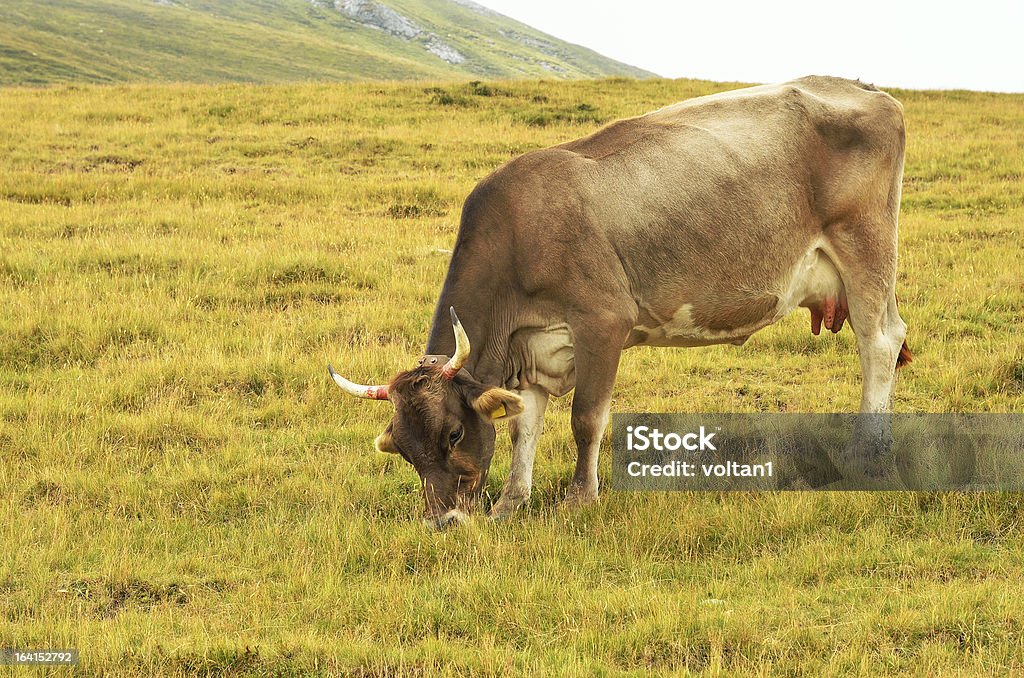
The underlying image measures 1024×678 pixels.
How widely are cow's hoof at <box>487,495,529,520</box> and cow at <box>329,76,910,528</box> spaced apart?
19 mm

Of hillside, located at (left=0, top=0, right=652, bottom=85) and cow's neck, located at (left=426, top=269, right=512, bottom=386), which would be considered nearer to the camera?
cow's neck, located at (left=426, top=269, right=512, bottom=386)

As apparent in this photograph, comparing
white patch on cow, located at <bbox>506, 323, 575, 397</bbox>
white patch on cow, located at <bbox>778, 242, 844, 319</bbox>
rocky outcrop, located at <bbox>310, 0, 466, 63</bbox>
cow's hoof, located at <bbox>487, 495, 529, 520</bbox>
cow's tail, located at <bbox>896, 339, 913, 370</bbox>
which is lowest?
cow's hoof, located at <bbox>487, 495, 529, 520</bbox>

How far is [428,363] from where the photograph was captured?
6.87m

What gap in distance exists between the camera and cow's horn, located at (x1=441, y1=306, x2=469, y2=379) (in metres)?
6.48

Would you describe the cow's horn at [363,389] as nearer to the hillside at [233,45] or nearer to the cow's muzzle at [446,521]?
the cow's muzzle at [446,521]

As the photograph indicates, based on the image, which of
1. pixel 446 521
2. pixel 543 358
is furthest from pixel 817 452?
pixel 446 521

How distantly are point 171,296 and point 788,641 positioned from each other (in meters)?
9.61

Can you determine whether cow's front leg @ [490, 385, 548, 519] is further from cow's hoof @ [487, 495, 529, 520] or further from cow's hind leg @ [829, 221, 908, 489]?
cow's hind leg @ [829, 221, 908, 489]

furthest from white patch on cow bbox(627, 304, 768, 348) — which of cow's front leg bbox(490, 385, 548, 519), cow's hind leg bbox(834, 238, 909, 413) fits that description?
cow's front leg bbox(490, 385, 548, 519)

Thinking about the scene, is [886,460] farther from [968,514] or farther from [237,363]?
[237,363]

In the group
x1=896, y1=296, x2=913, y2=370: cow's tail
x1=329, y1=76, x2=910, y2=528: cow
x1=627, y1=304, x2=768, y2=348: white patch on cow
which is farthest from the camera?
x1=896, y1=296, x2=913, y2=370: cow's tail

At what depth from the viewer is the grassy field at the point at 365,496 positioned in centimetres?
516

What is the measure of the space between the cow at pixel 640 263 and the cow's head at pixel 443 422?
12 mm

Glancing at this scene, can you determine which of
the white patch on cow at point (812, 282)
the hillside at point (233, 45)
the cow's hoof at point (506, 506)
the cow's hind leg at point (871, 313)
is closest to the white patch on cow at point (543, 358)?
the cow's hoof at point (506, 506)
